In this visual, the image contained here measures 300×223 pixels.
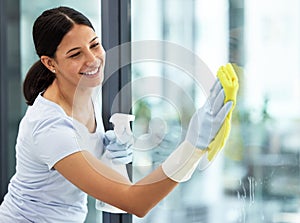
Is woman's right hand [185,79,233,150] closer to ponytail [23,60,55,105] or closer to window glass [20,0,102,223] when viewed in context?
ponytail [23,60,55,105]

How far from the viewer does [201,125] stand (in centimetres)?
139

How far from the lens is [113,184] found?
1.57 metres

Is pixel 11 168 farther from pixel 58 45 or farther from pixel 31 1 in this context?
pixel 58 45

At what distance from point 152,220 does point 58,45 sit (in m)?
0.66

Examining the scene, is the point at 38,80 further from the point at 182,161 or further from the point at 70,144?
the point at 182,161

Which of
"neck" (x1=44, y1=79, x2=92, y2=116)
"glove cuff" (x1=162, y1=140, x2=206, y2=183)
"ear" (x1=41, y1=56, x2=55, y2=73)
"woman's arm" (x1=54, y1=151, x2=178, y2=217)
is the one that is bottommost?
"woman's arm" (x1=54, y1=151, x2=178, y2=217)

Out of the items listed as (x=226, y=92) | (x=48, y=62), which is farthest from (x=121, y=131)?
(x=226, y=92)

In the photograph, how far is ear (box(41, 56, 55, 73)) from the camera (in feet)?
5.72

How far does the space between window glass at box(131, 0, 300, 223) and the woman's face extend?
0.13 m

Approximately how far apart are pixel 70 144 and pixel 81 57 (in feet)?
0.82

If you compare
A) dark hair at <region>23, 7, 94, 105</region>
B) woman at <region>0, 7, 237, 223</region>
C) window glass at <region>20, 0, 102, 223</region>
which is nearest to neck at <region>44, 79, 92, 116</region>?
woman at <region>0, 7, 237, 223</region>

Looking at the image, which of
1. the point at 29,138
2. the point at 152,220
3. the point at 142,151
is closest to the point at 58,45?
the point at 29,138

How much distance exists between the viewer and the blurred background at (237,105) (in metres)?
1.70

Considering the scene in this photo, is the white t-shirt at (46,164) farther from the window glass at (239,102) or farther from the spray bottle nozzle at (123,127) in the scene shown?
the window glass at (239,102)
